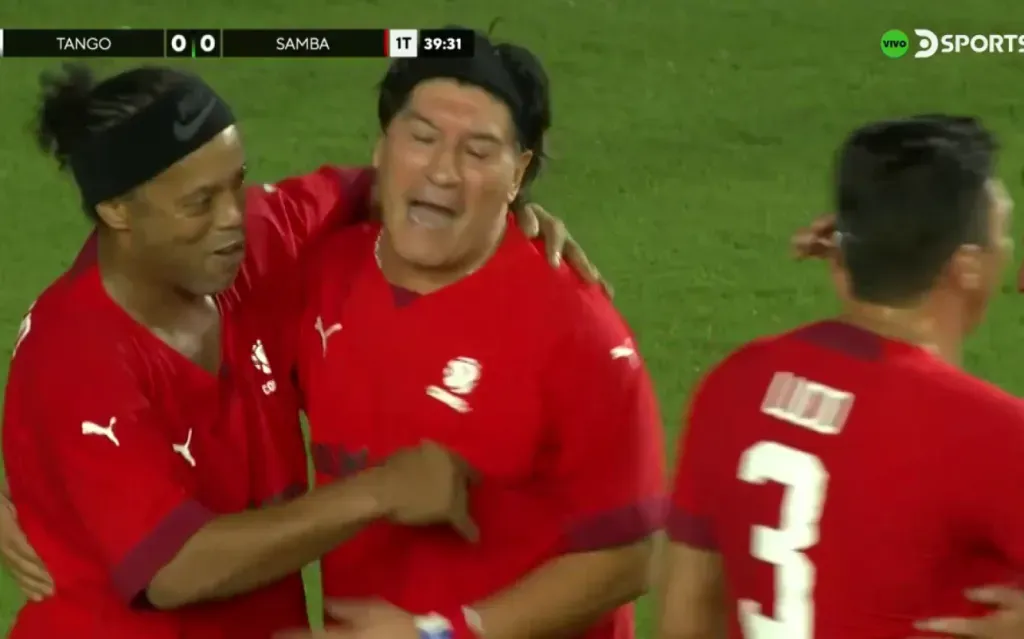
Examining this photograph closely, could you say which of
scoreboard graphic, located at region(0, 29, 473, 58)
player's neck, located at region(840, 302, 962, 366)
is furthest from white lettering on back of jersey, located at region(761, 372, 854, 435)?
scoreboard graphic, located at region(0, 29, 473, 58)

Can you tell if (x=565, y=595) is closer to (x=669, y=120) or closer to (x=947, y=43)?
(x=669, y=120)

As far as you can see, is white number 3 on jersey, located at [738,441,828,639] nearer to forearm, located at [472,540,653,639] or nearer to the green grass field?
forearm, located at [472,540,653,639]

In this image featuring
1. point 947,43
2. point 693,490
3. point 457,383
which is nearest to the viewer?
point 693,490

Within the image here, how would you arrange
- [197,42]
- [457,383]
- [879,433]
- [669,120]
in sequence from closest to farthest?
[879,433], [457,383], [669,120], [197,42]

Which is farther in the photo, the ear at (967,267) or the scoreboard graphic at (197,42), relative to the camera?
the scoreboard graphic at (197,42)

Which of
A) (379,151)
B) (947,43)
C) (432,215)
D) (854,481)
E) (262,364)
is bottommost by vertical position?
(854,481)

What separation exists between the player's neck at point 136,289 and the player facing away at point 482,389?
10.8 inches

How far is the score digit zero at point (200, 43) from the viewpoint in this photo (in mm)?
8414

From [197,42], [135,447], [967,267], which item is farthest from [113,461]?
[197,42]

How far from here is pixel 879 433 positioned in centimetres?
201

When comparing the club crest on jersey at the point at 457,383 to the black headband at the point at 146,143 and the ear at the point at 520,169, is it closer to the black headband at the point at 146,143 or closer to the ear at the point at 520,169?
the ear at the point at 520,169

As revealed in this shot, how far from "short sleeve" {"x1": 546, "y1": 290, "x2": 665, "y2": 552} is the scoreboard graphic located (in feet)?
17.4

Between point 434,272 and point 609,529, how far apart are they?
0.52 m

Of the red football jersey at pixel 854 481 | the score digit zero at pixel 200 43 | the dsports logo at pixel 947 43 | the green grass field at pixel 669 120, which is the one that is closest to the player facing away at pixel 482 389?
the red football jersey at pixel 854 481
